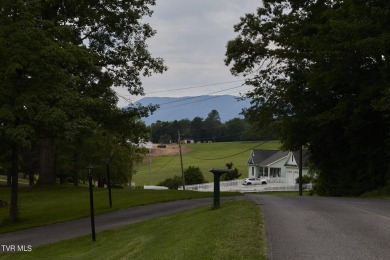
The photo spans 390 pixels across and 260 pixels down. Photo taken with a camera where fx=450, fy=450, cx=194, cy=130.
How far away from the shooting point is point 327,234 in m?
8.25

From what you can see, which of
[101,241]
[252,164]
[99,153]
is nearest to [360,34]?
[101,241]

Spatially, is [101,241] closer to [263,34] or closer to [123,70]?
[123,70]

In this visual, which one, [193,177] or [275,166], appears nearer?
[193,177]

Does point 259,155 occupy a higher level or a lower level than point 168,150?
lower

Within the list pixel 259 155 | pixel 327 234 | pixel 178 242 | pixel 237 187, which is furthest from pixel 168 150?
pixel 327 234

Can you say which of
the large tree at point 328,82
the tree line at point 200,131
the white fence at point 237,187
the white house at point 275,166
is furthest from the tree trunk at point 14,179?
Result: the tree line at point 200,131

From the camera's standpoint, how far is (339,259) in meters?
6.49

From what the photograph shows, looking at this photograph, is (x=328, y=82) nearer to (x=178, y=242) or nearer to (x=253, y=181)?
(x=178, y=242)

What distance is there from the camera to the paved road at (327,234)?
6.83 meters

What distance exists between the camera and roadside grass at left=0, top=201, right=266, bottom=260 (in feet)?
22.8

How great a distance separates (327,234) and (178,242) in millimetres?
2736

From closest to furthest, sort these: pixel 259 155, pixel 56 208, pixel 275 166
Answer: pixel 56 208
pixel 275 166
pixel 259 155

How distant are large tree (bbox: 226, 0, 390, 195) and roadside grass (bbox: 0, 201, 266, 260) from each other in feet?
34.9

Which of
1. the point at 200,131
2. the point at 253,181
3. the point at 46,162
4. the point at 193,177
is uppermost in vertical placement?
the point at 200,131
